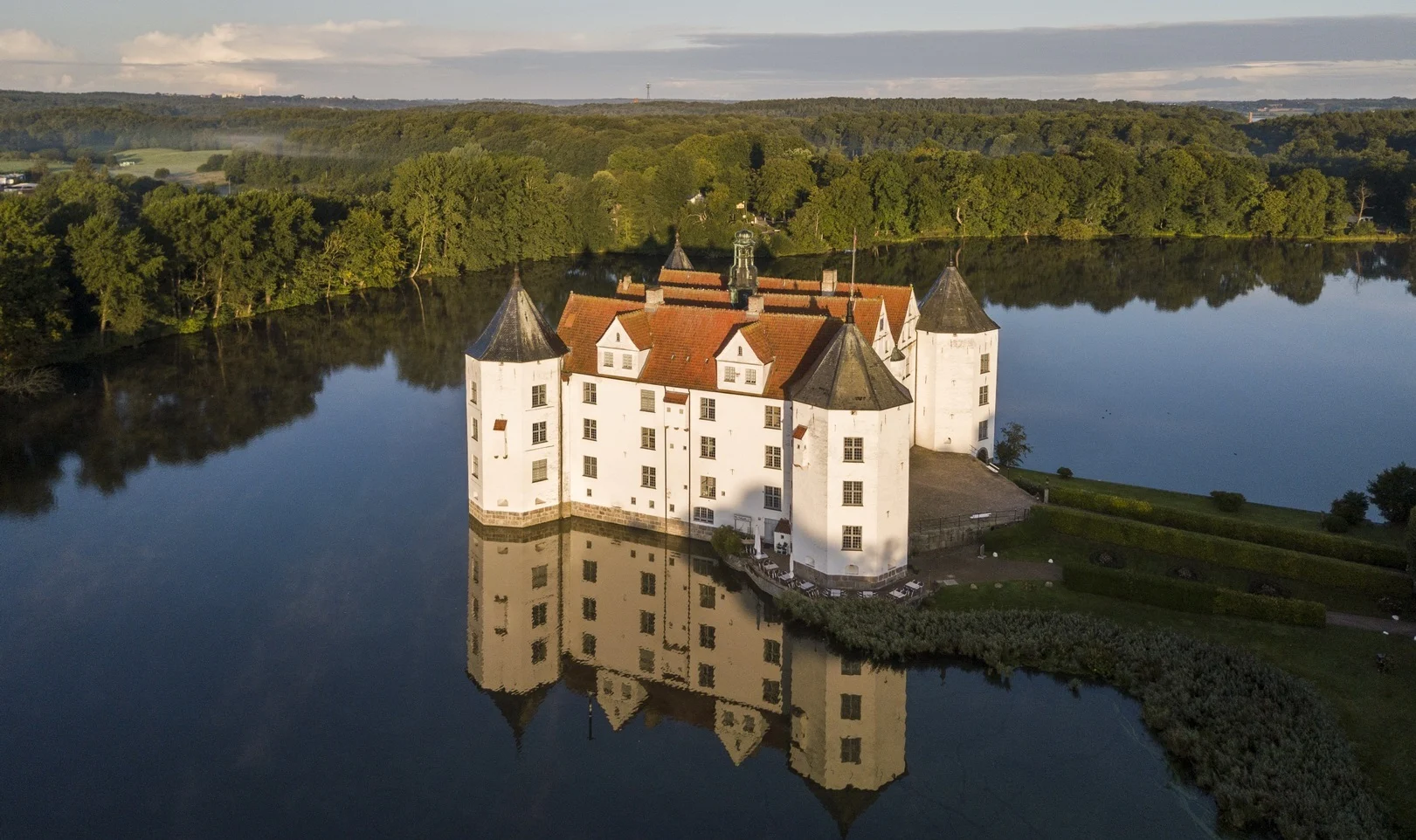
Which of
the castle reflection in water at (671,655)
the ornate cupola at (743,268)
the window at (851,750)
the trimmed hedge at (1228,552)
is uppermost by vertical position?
the ornate cupola at (743,268)

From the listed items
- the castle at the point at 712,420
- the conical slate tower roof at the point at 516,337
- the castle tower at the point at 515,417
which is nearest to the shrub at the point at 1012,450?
the castle at the point at 712,420

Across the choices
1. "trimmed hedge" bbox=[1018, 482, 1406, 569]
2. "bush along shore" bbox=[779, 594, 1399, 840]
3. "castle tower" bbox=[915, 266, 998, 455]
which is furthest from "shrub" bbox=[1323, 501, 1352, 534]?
"castle tower" bbox=[915, 266, 998, 455]

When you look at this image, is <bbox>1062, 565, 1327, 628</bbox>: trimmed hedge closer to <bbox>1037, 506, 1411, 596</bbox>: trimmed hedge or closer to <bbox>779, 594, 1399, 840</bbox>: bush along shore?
<bbox>779, 594, 1399, 840</bbox>: bush along shore

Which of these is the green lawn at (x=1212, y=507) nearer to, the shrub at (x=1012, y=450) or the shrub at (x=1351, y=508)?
the shrub at (x=1351, y=508)

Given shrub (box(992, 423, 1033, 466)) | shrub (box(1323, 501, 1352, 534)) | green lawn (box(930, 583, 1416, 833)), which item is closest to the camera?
green lawn (box(930, 583, 1416, 833))

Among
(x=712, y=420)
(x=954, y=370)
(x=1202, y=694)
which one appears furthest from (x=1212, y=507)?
(x=712, y=420)

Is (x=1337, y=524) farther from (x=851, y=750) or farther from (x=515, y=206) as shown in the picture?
(x=515, y=206)

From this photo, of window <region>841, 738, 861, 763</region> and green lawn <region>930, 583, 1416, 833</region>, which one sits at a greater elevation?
green lawn <region>930, 583, 1416, 833</region>
